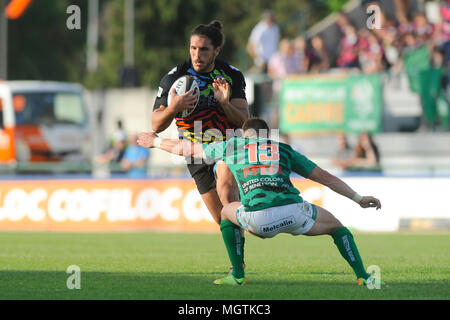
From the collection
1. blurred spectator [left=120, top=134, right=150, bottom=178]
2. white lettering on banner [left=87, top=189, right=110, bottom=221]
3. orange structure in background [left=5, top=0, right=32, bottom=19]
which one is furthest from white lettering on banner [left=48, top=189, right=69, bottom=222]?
orange structure in background [left=5, top=0, right=32, bottom=19]

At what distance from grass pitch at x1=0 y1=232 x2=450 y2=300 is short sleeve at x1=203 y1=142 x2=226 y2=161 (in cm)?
119

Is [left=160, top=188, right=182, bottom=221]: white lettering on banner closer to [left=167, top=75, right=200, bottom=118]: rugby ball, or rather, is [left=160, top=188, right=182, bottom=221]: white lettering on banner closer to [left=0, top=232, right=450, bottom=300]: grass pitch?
[left=0, top=232, right=450, bottom=300]: grass pitch

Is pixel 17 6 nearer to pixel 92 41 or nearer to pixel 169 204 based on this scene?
pixel 169 204

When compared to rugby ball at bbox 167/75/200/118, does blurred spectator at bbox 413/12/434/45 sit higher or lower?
higher

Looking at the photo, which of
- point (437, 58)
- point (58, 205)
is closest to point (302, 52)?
point (437, 58)

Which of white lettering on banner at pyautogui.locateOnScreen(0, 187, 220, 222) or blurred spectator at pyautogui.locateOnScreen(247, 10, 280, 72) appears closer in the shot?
white lettering on banner at pyautogui.locateOnScreen(0, 187, 220, 222)

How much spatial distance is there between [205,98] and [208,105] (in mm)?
84

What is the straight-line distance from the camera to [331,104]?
2456 centimetres

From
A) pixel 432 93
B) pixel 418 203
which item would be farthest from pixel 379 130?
pixel 418 203

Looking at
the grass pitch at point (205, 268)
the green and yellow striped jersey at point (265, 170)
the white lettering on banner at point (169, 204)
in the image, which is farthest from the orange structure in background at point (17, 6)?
the green and yellow striped jersey at point (265, 170)

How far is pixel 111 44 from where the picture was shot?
56.5 metres

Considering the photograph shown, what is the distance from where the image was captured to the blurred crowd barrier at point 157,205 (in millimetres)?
20531

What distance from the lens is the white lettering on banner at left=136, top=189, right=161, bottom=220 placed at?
21.6 m

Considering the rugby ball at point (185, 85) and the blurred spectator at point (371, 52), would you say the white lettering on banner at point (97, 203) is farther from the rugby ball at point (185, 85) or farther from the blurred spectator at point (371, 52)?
the rugby ball at point (185, 85)
